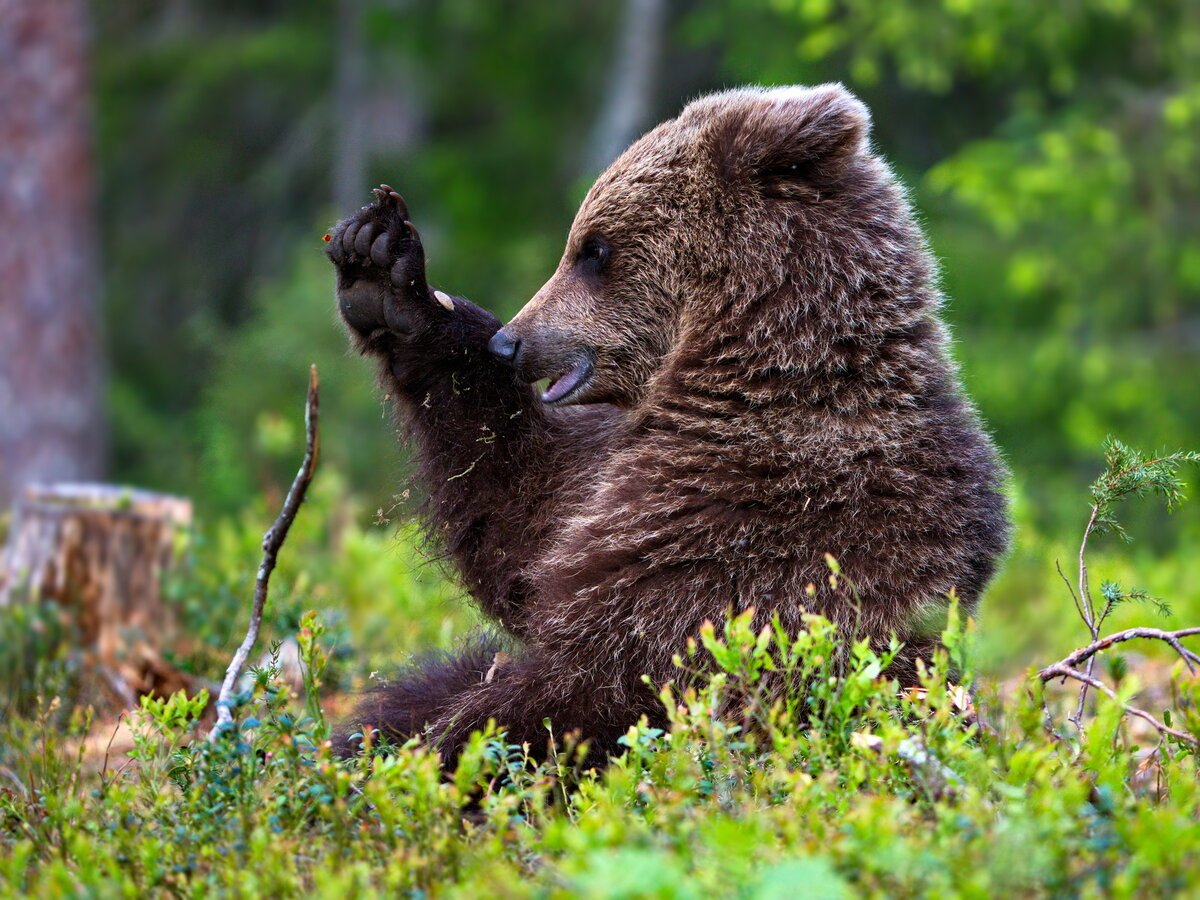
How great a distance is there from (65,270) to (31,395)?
1.11 m

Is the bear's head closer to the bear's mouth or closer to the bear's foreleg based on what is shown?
the bear's mouth

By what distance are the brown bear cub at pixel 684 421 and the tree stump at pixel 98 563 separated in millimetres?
2682

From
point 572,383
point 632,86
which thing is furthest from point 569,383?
point 632,86

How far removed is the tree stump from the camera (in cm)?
637

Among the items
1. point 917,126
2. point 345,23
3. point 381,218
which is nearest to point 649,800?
point 381,218

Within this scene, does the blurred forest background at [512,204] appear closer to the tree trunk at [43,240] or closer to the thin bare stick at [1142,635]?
the tree trunk at [43,240]

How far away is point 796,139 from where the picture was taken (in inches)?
160

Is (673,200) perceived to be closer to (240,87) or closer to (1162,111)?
(1162,111)

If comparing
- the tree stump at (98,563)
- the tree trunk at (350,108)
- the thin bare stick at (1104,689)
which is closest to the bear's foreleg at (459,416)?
the thin bare stick at (1104,689)

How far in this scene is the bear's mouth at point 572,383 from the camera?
14.3 ft

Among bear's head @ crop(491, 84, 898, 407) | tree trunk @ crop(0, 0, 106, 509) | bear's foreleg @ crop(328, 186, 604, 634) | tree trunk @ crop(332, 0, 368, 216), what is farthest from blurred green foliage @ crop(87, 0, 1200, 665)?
tree trunk @ crop(0, 0, 106, 509)

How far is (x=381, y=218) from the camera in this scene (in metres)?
4.13

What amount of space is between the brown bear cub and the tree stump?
8.80ft

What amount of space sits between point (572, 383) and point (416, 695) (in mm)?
1077
